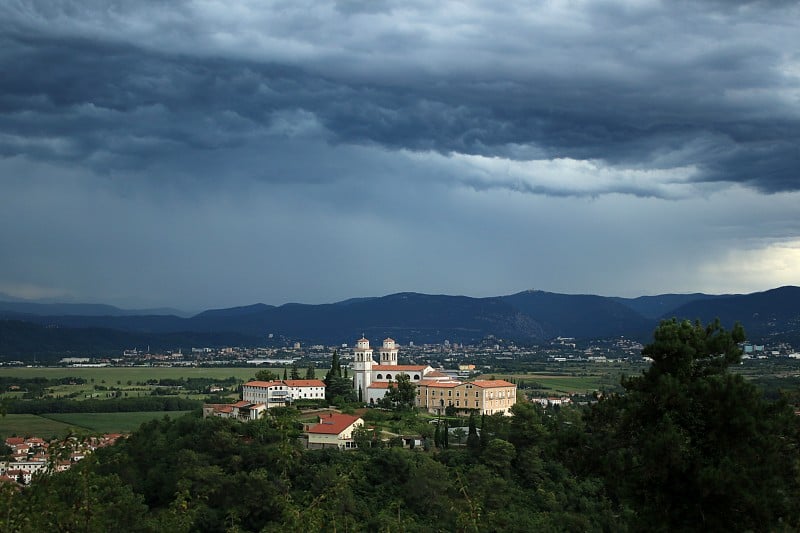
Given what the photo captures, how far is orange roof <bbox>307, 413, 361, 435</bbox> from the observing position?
203ft

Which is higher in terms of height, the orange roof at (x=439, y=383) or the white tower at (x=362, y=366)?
the white tower at (x=362, y=366)

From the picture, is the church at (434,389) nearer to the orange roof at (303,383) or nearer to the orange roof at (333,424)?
the orange roof at (303,383)

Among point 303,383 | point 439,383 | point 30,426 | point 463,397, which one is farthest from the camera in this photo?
point 30,426

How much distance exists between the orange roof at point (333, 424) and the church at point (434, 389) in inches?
487

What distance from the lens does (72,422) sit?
10569 centimetres

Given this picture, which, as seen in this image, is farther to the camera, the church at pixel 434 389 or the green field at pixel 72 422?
the green field at pixel 72 422

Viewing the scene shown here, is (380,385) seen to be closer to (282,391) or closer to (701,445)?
(282,391)

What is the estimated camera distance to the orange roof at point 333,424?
62.0 meters

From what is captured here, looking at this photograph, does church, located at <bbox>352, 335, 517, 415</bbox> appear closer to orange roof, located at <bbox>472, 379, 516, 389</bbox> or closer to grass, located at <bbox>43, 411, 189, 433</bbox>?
orange roof, located at <bbox>472, 379, 516, 389</bbox>

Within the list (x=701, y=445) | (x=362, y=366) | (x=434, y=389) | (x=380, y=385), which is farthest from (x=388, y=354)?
(x=701, y=445)

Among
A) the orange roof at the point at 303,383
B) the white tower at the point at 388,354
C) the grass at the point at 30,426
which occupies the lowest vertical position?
the grass at the point at 30,426

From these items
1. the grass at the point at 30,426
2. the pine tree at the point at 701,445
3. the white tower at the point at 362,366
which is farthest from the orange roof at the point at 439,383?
the pine tree at the point at 701,445

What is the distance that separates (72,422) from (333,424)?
54.2 meters

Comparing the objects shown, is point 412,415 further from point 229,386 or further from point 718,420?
Result: point 229,386
